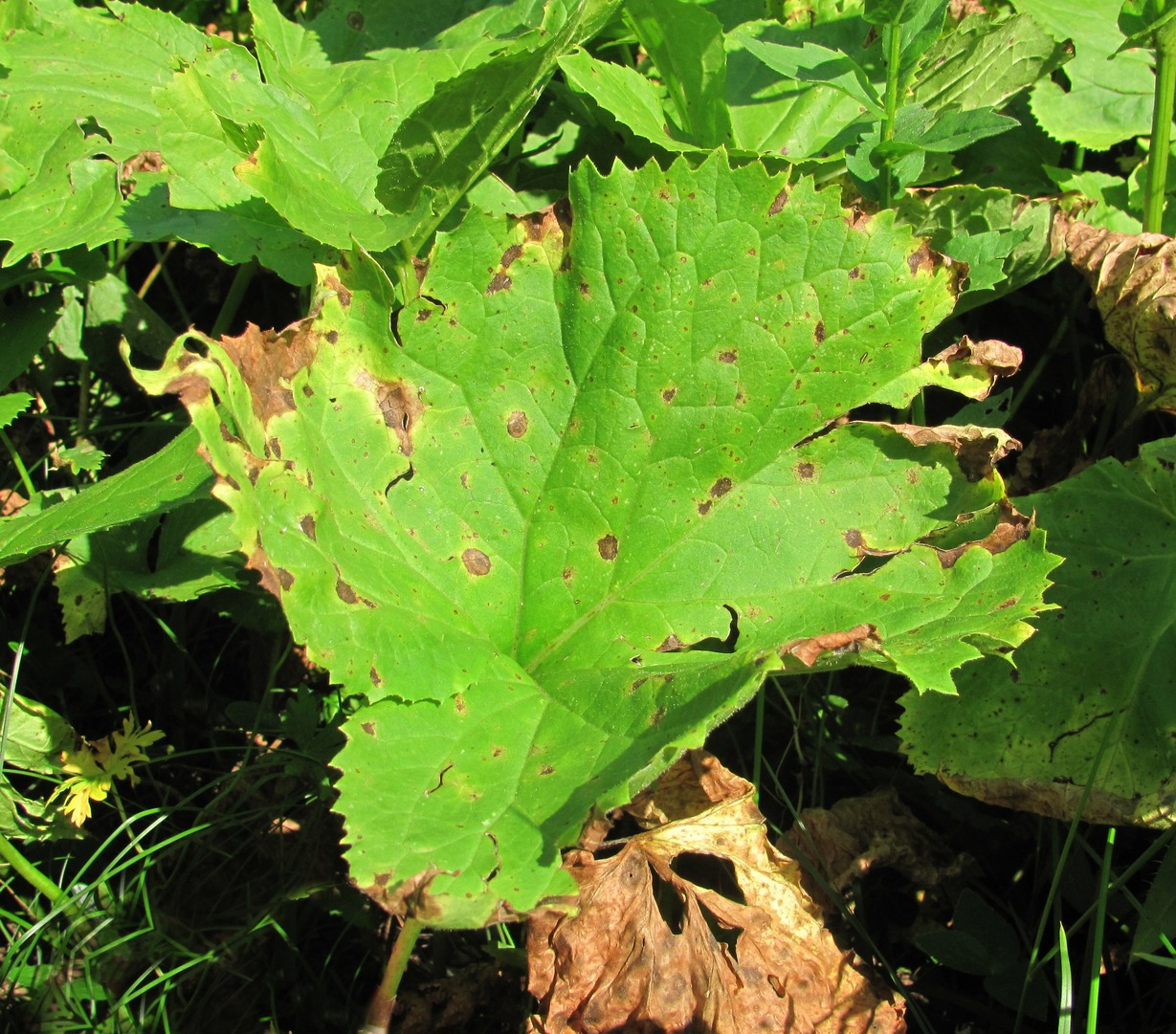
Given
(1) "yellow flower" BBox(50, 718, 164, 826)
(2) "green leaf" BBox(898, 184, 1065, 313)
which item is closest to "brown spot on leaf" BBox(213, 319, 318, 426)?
(1) "yellow flower" BBox(50, 718, 164, 826)

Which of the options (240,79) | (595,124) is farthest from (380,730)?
(595,124)

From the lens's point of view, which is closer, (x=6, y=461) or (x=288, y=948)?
(x=288, y=948)

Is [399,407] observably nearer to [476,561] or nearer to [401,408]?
[401,408]

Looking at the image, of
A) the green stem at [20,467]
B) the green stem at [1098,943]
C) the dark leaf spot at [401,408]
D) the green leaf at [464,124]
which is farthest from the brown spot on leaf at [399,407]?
the green stem at [1098,943]

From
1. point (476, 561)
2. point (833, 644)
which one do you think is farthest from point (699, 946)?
point (476, 561)

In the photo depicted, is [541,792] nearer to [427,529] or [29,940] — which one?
[427,529]

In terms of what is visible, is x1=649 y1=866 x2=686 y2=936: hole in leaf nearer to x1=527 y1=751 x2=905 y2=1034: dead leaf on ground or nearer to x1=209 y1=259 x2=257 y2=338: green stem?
x1=527 y1=751 x2=905 y2=1034: dead leaf on ground
